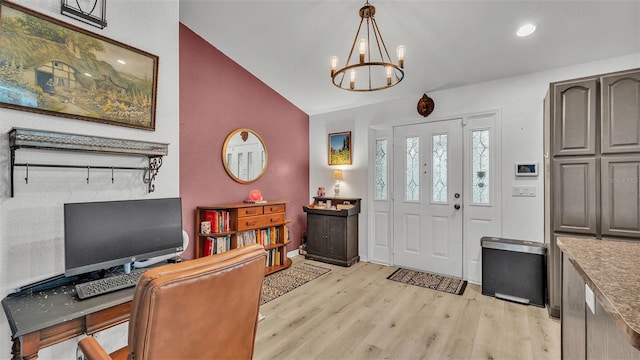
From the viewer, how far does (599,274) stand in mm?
1073

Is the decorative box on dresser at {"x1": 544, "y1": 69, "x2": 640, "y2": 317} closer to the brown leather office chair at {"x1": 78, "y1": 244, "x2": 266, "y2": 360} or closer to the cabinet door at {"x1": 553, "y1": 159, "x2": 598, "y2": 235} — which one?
the cabinet door at {"x1": 553, "y1": 159, "x2": 598, "y2": 235}

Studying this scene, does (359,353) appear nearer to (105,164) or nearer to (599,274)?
(599,274)

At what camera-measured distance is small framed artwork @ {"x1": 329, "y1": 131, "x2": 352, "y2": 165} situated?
4543mm

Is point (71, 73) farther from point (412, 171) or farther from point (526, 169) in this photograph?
point (526, 169)

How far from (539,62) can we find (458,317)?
275 cm

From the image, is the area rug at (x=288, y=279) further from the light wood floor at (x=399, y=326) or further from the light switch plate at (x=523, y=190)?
the light switch plate at (x=523, y=190)

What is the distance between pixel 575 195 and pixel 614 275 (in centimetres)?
181

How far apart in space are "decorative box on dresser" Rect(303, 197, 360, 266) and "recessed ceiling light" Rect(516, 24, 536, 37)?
2761 mm

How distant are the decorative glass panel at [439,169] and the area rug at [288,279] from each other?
1.84 meters

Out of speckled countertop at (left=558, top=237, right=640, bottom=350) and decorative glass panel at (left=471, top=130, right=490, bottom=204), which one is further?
decorative glass panel at (left=471, top=130, right=490, bottom=204)

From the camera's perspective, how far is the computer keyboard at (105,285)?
4.74ft

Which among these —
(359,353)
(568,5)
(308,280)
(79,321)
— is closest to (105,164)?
(79,321)

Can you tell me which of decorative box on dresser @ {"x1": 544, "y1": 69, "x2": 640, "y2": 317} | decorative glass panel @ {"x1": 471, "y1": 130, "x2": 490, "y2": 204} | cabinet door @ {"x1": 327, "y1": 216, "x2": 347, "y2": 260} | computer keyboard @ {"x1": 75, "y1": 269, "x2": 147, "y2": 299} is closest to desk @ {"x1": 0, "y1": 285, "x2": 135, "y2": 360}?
computer keyboard @ {"x1": 75, "y1": 269, "x2": 147, "y2": 299}

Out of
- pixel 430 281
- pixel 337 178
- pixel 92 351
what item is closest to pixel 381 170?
pixel 337 178
